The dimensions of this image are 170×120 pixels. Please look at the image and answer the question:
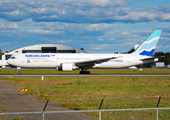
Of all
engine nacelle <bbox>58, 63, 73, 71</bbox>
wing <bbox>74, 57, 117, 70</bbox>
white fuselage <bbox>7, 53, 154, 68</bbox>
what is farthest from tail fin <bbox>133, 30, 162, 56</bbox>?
engine nacelle <bbox>58, 63, 73, 71</bbox>

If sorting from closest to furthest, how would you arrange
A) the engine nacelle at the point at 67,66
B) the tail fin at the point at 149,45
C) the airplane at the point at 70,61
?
1. the engine nacelle at the point at 67,66
2. the airplane at the point at 70,61
3. the tail fin at the point at 149,45

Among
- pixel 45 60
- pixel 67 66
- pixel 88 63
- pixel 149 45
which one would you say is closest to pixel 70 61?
pixel 67 66

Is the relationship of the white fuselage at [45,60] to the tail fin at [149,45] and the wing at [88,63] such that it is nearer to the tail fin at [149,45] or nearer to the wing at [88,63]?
the wing at [88,63]

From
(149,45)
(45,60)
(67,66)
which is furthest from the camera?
(149,45)

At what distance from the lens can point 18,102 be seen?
1492 cm

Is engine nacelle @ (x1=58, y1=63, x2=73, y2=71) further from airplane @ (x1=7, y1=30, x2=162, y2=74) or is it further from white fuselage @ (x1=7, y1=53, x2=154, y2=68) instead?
white fuselage @ (x1=7, y1=53, x2=154, y2=68)

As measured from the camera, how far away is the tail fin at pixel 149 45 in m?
47.8

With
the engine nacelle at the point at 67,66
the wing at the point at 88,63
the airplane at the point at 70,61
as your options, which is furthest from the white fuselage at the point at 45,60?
the engine nacelle at the point at 67,66

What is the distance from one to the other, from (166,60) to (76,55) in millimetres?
114236

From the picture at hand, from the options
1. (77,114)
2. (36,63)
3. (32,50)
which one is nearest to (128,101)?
(77,114)

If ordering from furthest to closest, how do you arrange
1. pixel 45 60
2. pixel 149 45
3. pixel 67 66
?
pixel 149 45, pixel 45 60, pixel 67 66

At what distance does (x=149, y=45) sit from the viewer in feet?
158

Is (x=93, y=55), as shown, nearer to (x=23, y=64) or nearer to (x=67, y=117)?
(x=23, y=64)

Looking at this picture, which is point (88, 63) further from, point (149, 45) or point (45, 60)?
point (149, 45)
